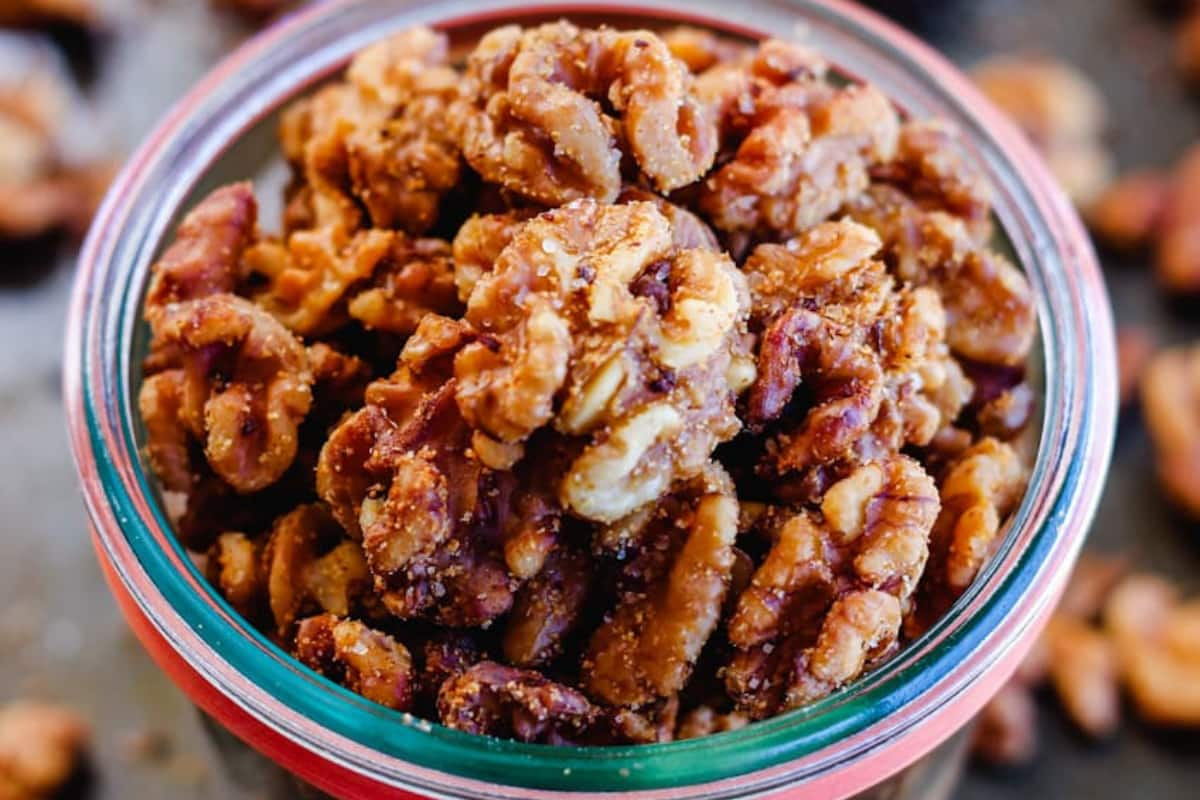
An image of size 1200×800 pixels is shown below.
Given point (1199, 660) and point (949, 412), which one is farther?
point (1199, 660)

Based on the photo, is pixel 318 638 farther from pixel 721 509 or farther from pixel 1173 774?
pixel 1173 774

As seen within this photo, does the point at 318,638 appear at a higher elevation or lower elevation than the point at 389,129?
lower

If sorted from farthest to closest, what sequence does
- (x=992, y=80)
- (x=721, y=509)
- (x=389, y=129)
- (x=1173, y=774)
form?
(x=992, y=80) < (x=1173, y=774) < (x=389, y=129) < (x=721, y=509)

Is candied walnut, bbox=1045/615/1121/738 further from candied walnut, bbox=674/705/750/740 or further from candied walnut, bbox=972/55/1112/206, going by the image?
candied walnut, bbox=674/705/750/740

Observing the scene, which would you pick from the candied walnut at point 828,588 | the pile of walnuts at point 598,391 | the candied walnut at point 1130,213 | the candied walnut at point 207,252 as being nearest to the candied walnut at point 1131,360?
the candied walnut at point 1130,213

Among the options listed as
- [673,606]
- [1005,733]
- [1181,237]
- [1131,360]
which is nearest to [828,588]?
[673,606]

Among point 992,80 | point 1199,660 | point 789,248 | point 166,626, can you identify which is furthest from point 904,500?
point 992,80

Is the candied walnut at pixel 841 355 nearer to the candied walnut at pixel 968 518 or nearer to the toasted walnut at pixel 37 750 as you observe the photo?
the candied walnut at pixel 968 518
